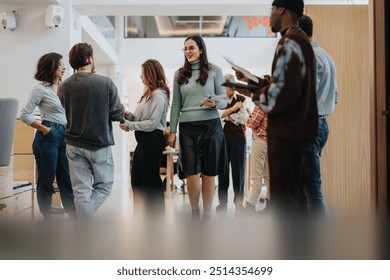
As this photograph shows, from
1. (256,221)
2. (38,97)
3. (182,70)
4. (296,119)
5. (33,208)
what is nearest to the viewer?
(296,119)

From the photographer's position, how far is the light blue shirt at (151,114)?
8.14 ft

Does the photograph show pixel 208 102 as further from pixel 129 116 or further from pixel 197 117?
pixel 129 116

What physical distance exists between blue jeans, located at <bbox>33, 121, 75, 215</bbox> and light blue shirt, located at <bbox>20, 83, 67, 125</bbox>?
4 centimetres

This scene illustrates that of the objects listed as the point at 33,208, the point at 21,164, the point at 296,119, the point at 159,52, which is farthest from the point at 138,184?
the point at 159,52

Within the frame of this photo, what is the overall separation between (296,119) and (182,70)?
1179mm

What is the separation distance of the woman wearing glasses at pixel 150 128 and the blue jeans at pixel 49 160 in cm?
44

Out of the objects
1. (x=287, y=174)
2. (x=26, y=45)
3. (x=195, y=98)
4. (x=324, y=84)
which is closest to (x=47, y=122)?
(x=195, y=98)

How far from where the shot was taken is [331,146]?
276 cm

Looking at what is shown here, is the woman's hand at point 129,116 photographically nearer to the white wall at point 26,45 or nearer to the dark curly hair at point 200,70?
the dark curly hair at point 200,70

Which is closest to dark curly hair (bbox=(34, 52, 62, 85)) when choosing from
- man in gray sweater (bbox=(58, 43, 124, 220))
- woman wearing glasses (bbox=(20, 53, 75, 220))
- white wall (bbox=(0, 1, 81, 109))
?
woman wearing glasses (bbox=(20, 53, 75, 220))

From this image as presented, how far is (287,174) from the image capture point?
1386 millimetres

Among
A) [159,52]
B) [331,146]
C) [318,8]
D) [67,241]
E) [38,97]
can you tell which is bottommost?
[67,241]

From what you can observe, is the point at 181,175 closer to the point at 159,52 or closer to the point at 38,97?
the point at 38,97

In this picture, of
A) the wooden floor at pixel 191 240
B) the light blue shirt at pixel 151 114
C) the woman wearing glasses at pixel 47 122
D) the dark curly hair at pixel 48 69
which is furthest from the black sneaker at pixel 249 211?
Result: the dark curly hair at pixel 48 69
